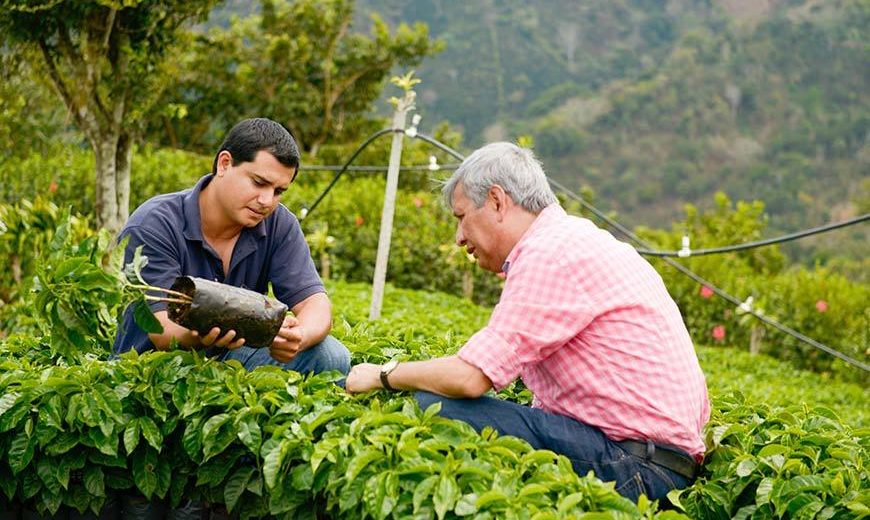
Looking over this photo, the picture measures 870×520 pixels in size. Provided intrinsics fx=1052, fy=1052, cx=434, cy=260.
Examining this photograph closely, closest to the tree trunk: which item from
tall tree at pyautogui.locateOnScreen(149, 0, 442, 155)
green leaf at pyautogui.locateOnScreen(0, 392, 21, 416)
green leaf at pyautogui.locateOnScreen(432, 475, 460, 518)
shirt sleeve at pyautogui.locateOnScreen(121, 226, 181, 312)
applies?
shirt sleeve at pyautogui.locateOnScreen(121, 226, 181, 312)

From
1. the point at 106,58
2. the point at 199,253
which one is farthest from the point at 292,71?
the point at 199,253

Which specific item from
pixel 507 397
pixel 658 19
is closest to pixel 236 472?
pixel 507 397

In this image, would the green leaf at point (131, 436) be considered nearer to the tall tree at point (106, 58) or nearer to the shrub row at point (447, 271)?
the tall tree at point (106, 58)

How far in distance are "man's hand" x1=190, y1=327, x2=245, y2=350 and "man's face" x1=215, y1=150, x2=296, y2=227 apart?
577 millimetres

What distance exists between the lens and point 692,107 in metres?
52.9

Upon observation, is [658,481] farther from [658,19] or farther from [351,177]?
[658,19]

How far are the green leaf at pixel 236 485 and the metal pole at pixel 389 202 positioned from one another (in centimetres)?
322

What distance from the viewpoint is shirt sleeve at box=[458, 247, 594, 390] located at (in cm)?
285

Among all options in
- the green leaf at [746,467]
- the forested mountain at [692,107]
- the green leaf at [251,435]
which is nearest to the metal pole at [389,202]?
the green leaf at [251,435]

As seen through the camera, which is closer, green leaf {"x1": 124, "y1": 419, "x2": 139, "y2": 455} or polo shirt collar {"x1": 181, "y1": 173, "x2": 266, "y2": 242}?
green leaf {"x1": 124, "y1": 419, "x2": 139, "y2": 455}

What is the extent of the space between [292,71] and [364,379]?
62.4 ft

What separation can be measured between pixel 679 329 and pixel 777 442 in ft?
1.54

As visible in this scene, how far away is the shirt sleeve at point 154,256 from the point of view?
3.45 metres

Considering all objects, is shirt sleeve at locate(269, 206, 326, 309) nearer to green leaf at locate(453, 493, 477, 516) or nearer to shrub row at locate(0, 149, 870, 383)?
green leaf at locate(453, 493, 477, 516)
